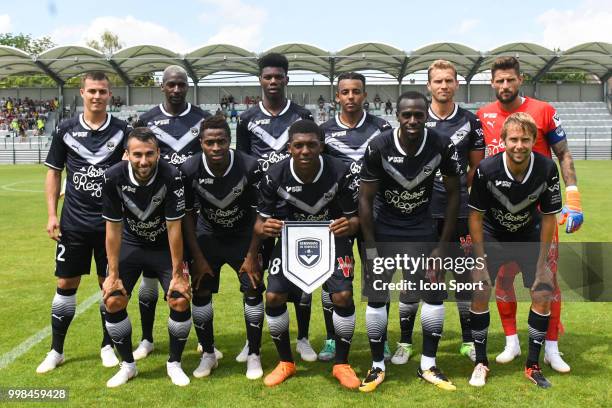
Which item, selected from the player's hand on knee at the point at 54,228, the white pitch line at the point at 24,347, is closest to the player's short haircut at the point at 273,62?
the player's hand on knee at the point at 54,228

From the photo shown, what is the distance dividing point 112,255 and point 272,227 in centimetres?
125

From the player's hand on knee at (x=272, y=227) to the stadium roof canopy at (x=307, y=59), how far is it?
36587mm

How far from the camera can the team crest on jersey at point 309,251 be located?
14.2ft

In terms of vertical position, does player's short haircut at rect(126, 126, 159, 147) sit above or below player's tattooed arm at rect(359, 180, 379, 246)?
above

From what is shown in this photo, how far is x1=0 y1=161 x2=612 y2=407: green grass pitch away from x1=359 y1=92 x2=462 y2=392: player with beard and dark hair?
25 cm

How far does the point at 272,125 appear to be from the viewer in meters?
5.08

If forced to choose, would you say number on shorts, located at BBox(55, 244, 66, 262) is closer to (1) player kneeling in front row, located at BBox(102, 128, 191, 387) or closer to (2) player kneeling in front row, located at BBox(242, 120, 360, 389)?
(1) player kneeling in front row, located at BBox(102, 128, 191, 387)

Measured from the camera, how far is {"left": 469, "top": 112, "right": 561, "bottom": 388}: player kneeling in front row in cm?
424

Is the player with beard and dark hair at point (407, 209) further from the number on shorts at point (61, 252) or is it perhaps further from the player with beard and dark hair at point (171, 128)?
the number on shorts at point (61, 252)

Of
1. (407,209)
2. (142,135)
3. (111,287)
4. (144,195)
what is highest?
(142,135)

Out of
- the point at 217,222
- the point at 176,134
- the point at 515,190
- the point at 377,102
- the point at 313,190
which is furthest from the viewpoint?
the point at 377,102

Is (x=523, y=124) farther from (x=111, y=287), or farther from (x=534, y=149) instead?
(x=111, y=287)

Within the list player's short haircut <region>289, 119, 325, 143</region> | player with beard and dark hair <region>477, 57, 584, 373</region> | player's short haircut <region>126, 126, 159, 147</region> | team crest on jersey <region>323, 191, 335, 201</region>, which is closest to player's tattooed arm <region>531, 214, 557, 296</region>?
player with beard and dark hair <region>477, 57, 584, 373</region>

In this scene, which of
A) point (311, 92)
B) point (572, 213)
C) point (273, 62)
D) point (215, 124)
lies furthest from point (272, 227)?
point (311, 92)
